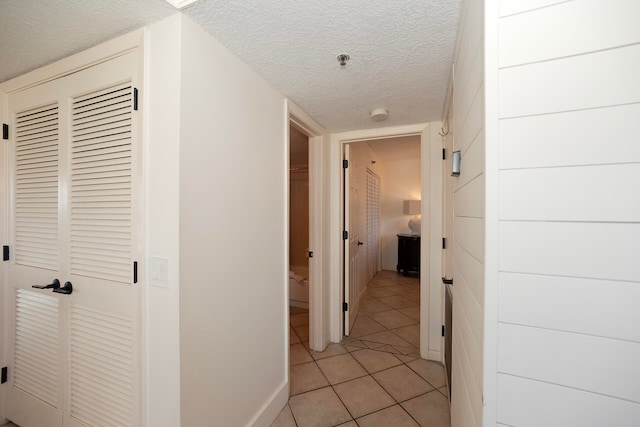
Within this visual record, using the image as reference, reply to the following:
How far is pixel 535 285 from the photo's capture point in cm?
61

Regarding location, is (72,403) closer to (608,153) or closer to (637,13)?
(608,153)

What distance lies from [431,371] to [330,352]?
935mm

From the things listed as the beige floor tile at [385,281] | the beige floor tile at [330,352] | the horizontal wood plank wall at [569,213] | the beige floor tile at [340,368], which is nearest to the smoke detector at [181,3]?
the horizontal wood plank wall at [569,213]

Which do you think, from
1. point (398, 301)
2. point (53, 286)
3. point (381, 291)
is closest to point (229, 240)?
point (53, 286)

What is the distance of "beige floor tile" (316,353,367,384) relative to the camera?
2143 millimetres

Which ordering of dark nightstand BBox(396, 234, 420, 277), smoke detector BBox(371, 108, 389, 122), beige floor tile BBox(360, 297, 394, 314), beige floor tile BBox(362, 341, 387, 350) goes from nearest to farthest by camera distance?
smoke detector BBox(371, 108, 389, 122)
beige floor tile BBox(362, 341, 387, 350)
beige floor tile BBox(360, 297, 394, 314)
dark nightstand BBox(396, 234, 420, 277)

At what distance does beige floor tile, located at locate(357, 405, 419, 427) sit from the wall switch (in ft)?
5.08

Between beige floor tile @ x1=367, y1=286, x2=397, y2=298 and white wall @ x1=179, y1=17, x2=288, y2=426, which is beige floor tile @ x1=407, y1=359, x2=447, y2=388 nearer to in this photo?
white wall @ x1=179, y1=17, x2=288, y2=426

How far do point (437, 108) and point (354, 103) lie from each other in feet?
2.31

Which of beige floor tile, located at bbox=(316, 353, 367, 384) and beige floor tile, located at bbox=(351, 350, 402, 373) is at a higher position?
beige floor tile, located at bbox=(351, 350, 402, 373)

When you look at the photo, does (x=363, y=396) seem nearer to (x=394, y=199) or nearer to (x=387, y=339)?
(x=387, y=339)

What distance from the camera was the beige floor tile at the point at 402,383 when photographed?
194 centimetres

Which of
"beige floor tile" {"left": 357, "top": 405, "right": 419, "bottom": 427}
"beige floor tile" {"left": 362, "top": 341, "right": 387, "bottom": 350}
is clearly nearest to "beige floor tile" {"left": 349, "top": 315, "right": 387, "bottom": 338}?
"beige floor tile" {"left": 362, "top": 341, "right": 387, "bottom": 350}

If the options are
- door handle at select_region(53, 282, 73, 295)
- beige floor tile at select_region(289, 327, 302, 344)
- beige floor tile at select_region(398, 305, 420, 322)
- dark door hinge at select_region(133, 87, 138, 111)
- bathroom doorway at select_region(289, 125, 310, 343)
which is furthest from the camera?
bathroom doorway at select_region(289, 125, 310, 343)
